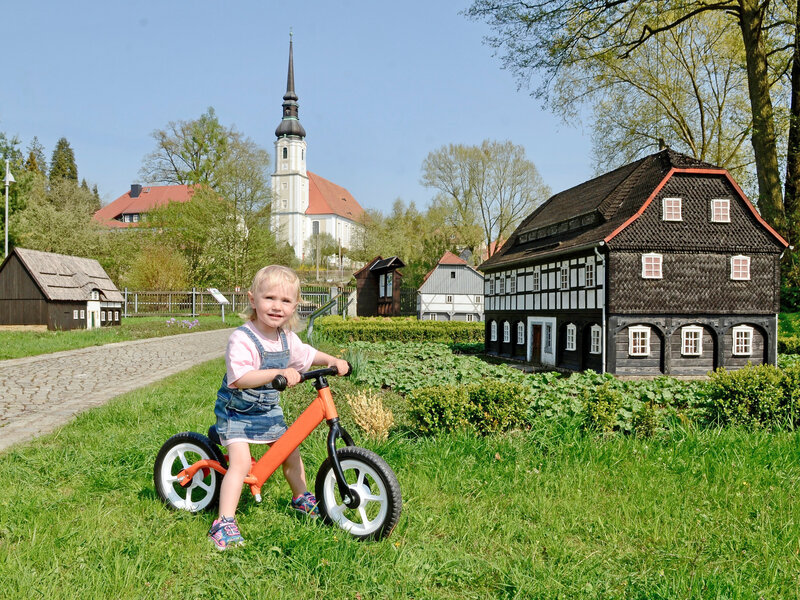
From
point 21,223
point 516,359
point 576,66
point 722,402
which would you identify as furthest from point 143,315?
point 722,402

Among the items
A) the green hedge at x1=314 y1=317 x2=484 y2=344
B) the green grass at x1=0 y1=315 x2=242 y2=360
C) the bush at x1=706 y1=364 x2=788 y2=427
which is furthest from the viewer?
the green hedge at x1=314 y1=317 x2=484 y2=344

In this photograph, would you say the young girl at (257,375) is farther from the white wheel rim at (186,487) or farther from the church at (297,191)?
the church at (297,191)

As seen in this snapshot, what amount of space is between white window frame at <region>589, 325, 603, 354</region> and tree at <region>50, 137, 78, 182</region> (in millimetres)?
76628

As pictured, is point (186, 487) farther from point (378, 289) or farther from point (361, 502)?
point (378, 289)

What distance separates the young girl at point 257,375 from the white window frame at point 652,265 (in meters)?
14.0

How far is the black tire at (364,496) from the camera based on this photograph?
11.0 feet

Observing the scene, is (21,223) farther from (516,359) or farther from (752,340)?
(752,340)

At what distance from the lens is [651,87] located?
26250mm

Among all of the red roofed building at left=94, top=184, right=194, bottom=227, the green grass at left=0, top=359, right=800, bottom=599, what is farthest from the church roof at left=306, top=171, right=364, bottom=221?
the green grass at left=0, top=359, right=800, bottom=599

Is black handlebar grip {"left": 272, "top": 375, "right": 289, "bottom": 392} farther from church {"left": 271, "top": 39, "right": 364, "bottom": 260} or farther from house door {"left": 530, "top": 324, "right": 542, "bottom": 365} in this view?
church {"left": 271, "top": 39, "right": 364, "bottom": 260}

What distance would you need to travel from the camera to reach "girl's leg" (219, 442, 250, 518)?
3.45 metres

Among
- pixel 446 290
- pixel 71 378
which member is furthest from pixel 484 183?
pixel 71 378

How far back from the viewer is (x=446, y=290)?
3953 centimetres

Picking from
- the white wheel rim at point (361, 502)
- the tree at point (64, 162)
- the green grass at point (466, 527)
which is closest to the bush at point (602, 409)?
the green grass at point (466, 527)
